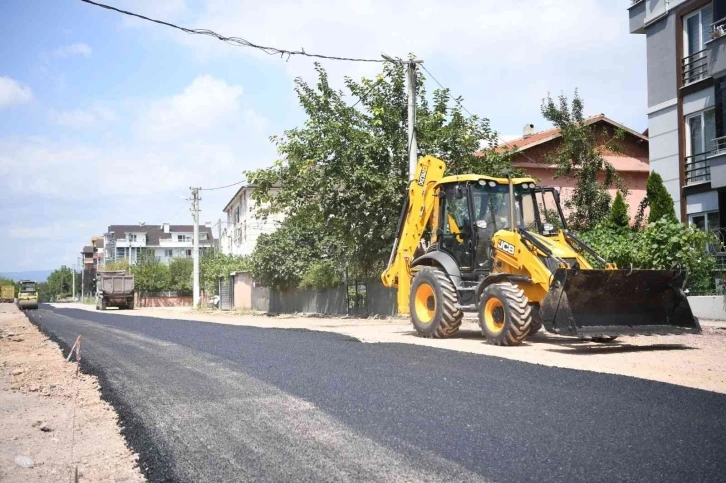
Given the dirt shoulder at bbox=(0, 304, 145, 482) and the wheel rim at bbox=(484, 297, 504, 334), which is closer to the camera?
the dirt shoulder at bbox=(0, 304, 145, 482)

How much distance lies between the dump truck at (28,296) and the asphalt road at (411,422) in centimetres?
5190

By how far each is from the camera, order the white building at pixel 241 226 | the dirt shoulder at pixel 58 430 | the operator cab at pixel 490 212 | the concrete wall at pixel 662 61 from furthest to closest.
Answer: the white building at pixel 241 226, the concrete wall at pixel 662 61, the operator cab at pixel 490 212, the dirt shoulder at pixel 58 430

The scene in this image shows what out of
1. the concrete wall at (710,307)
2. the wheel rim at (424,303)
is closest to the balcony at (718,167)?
the concrete wall at (710,307)

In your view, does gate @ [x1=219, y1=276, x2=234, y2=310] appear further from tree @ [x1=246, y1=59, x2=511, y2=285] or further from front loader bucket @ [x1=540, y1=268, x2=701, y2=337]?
front loader bucket @ [x1=540, y1=268, x2=701, y2=337]

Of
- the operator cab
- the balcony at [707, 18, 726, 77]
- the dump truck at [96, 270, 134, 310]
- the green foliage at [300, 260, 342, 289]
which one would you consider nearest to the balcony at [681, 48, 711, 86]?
the balcony at [707, 18, 726, 77]

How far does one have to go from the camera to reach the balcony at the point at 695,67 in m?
20.4

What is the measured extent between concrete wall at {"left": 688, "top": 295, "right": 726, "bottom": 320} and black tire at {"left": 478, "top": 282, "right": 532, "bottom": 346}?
6.46 meters

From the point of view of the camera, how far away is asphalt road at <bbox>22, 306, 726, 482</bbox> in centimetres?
505

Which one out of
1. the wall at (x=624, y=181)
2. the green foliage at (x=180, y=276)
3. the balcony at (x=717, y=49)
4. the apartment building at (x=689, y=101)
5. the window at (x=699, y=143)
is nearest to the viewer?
the balcony at (x=717, y=49)

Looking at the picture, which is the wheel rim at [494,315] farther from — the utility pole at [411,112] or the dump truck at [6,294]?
the dump truck at [6,294]

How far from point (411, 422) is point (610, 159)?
28.3m

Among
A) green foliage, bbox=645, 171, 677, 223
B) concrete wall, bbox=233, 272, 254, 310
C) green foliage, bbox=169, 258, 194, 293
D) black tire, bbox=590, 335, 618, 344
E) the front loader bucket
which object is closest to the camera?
the front loader bucket

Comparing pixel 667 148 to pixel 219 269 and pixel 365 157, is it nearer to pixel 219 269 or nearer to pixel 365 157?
pixel 365 157

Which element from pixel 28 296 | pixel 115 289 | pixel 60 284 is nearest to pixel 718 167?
pixel 115 289
